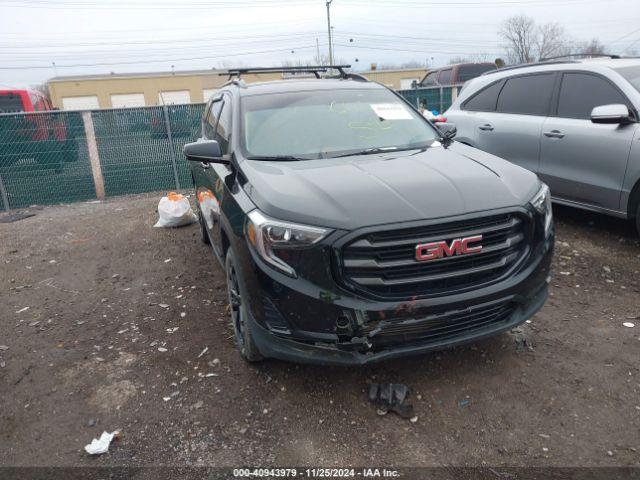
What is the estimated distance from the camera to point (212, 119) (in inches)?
200

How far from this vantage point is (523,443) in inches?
102

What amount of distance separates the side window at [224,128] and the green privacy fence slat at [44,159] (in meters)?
5.59

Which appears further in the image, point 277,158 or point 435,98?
point 435,98

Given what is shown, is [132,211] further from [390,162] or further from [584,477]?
[584,477]

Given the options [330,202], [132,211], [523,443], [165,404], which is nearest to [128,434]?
[165,404]

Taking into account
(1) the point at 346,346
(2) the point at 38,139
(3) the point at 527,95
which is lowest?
(1) the point at 346,346

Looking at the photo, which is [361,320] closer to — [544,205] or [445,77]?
[544,205]

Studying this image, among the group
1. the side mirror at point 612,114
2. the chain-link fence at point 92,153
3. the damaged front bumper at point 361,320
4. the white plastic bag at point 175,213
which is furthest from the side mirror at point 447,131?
the chain-link fence at point 92,153

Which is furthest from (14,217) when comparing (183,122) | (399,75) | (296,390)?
(399,75)

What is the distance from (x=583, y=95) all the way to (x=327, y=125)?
10.1 feet

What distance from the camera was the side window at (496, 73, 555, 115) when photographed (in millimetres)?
5719

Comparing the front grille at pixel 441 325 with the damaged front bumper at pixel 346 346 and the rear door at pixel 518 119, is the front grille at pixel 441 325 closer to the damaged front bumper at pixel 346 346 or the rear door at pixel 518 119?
the damaged front bumper at pixel 346 346

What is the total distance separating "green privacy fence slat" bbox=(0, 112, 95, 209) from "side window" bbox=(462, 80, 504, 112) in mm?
6577

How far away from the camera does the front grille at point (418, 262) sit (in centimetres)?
259
